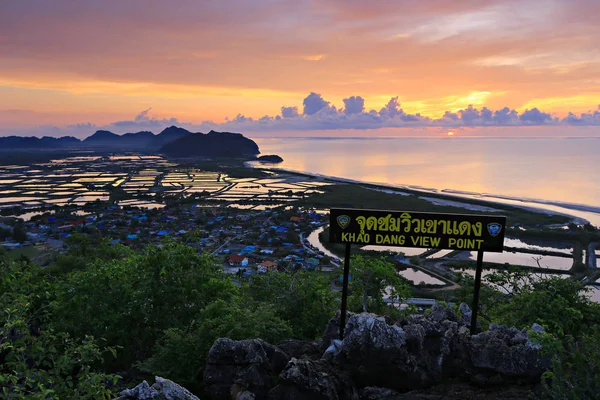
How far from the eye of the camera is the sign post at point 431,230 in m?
12.5

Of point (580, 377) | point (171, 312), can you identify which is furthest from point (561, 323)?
point (171, 312)

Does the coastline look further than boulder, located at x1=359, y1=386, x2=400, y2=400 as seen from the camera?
Yes

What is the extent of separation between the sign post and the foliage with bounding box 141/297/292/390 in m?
2.99

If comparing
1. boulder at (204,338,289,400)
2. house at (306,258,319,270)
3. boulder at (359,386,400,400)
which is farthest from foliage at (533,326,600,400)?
house at (306,258,319,270)

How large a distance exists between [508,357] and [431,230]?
4147mm

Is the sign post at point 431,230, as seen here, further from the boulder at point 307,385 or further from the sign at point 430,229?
the boulder at point 307,385

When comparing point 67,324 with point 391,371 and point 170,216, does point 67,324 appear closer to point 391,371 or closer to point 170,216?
point 391,371

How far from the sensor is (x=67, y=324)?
14.4 metres

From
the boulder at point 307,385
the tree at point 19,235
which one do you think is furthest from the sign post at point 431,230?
the tree at point 19,235

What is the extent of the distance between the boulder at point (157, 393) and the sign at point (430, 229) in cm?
680

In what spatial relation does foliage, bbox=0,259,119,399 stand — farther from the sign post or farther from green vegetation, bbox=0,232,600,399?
the sign post

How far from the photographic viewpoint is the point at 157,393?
8516 millimetres

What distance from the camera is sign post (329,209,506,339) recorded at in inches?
491

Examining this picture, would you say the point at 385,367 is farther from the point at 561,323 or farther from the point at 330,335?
the point at 561,323
